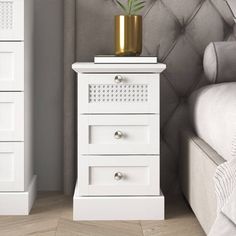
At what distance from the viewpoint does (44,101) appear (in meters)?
2.27

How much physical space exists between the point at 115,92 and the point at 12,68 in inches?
14.4

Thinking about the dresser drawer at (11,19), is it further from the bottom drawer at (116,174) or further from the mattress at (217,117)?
the mattress at (217,117)

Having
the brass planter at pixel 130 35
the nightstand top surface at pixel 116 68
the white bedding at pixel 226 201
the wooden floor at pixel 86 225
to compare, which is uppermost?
the brass planter at pixel 130 35

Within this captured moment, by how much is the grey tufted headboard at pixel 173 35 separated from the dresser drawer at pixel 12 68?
1.18ft

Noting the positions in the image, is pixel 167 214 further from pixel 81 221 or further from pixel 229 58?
pixel 229 58

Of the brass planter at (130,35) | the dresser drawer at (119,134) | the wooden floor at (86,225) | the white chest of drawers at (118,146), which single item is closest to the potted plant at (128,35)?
the brass planter at (130,35)

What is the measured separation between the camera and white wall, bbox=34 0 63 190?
2.25 metres

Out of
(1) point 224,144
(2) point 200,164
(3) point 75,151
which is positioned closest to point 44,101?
(3) point 75,151

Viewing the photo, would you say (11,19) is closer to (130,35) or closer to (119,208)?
(130,35)

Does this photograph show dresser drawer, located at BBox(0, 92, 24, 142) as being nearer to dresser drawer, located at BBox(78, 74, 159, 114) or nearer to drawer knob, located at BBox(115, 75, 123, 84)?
dresser drawer, located at BBox(78, 74, 159, 114)

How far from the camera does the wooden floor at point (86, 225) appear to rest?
174 cm

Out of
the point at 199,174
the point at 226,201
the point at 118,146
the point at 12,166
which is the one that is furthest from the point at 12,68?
the point at 226,201

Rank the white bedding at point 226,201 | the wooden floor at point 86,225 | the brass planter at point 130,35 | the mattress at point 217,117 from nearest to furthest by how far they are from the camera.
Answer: the white bedding at point 226,201 < the mattress at point 217,117 < the wooden floor at point 86,225 < the brass planter at point 130,35

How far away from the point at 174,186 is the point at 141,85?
1.85ft
